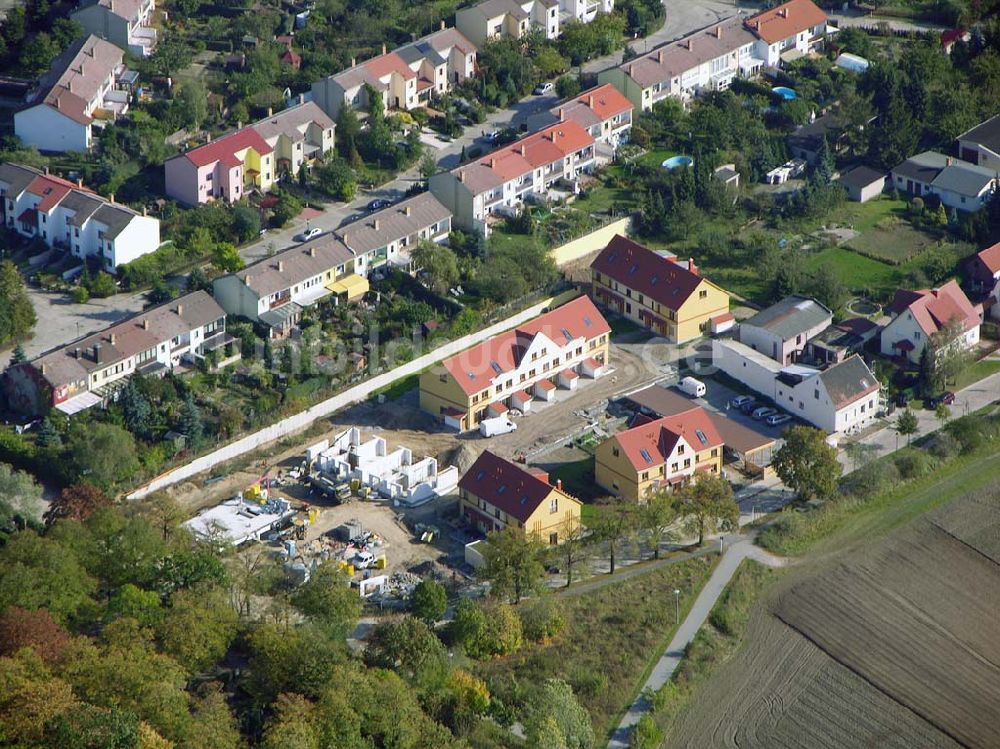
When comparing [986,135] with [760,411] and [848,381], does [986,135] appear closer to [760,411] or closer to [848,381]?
[848,381]

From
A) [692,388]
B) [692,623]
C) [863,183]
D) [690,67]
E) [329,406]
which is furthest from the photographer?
[690,67]

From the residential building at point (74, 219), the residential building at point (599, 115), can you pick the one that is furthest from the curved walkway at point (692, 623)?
the residential building at point (599, 115)

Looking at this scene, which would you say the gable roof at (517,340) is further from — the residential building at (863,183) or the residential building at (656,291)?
the residential building at (863,183)

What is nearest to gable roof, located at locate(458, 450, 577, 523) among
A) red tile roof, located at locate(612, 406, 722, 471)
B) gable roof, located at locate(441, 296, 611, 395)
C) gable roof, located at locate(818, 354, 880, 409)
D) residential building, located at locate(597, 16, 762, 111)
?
red tile roof, located at locate(612, 406, 722, 471)

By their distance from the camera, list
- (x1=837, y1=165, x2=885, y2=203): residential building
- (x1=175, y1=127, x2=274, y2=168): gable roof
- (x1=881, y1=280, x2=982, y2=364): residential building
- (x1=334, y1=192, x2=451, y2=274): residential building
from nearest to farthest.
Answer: (x1=881, y1=280, x2=982, y2=364): residential building
(x1=334, y1=192, x2=451, y2=274): residential building
(x1=175, y1=127, x2=274, y2=168): gable roof
(x1=837, y1=165, x2=885, y2=203): residential building

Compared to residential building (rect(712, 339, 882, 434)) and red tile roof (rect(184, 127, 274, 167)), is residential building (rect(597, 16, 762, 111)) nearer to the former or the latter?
red tile roof (rect(184, 127, 274, 167))

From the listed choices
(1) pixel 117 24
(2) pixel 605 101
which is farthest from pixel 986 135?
(1) pixel 117 24
